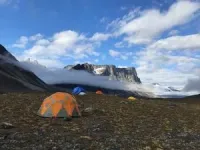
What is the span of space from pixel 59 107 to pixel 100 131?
22.8 ft

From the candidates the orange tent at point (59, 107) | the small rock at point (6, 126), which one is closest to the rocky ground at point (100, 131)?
the small rock at point (6, 126)

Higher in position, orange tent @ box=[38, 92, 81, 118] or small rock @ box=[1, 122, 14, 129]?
orange tent @ box=[38, 92, 81, 118]

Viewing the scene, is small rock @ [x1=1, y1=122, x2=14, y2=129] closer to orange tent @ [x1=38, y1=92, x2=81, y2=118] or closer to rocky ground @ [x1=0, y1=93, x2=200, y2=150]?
rocky ground @ [x1=0, y1=93, x2=200, y2=150]

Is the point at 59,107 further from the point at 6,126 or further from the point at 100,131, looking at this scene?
the point at 6,126

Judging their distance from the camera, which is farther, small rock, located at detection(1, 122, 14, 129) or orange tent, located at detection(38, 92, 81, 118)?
orange tent, located at detection(38, 92, 81, 118)

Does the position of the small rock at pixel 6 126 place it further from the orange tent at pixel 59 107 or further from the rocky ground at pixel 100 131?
the orange tent at pixel 59 107

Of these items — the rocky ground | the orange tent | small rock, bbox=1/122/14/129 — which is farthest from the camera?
the orange tent

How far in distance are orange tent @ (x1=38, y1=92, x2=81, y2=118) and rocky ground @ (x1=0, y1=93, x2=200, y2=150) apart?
0.81m

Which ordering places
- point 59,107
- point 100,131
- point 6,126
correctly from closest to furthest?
1. point 6,126
2. point 100,131
3. point 59,107

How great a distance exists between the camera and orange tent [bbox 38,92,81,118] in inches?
1324

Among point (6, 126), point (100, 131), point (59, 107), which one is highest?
point (59, 107)

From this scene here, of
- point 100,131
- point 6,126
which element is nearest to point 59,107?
point 100,131

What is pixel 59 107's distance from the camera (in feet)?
111

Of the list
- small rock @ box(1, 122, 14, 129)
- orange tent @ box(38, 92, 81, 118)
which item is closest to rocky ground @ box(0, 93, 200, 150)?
small rock @ box(1, 122, 14, 129)
